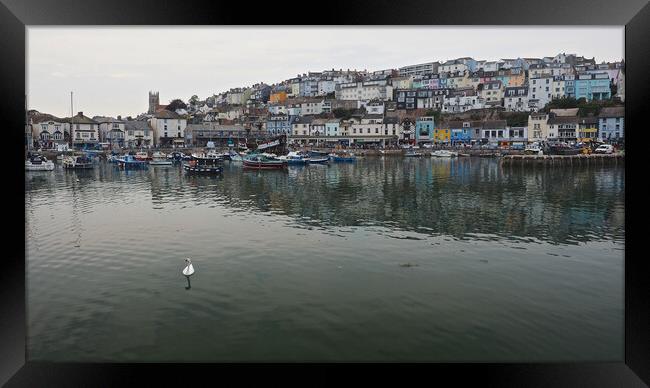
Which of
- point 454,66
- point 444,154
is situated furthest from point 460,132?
point 454,66

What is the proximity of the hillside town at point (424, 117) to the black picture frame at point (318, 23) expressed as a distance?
41.7 m

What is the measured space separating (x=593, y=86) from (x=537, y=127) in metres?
9.71

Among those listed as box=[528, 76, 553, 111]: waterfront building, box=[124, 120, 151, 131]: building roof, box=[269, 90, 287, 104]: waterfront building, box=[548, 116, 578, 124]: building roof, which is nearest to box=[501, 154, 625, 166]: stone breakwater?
box=[548, 116, 578, 124]: building roof

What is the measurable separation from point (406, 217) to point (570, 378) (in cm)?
1017

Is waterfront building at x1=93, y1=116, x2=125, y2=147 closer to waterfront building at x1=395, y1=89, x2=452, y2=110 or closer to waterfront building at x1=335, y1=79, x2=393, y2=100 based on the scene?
waterfront building at x1=335, y1=79, x2=393, y2=100

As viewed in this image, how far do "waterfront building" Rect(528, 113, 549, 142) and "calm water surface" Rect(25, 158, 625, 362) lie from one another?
30.3m

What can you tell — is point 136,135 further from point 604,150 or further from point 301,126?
point 604,150

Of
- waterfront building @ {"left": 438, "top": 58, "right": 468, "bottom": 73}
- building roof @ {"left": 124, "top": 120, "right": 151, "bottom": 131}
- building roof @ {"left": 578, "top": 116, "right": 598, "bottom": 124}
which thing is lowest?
building roof @ {"left": 578, "top": 116, "right": 598, "bottom": 124}

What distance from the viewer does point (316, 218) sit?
41.4 ft

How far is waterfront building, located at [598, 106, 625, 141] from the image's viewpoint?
40.6 metres

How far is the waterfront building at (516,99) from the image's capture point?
5309 cm

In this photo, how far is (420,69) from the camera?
7038 centimetres

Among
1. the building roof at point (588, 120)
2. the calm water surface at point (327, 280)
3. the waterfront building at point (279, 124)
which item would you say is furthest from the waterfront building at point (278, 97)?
the calm water surface at point (327, 280)

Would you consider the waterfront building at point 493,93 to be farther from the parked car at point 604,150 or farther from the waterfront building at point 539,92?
the parked car at point 604,150
